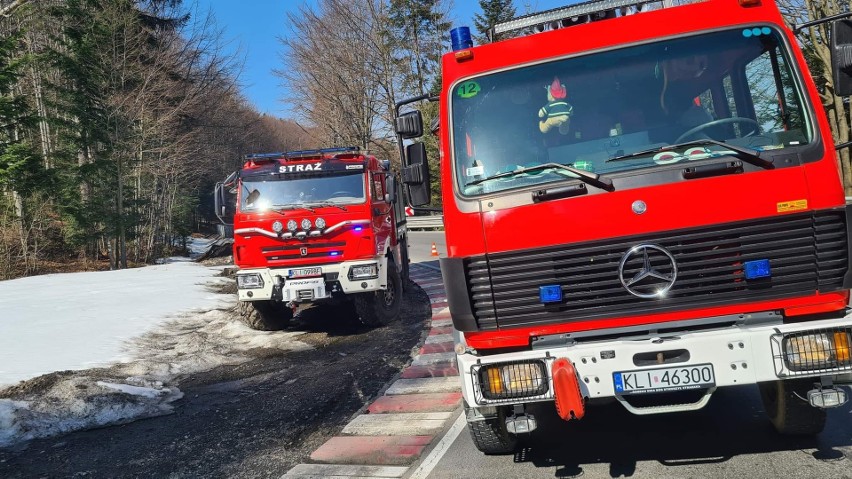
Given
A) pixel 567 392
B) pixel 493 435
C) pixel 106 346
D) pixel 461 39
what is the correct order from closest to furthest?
pixel 567 392, pixel 493 435, pixel 461 39, pixel 106 346

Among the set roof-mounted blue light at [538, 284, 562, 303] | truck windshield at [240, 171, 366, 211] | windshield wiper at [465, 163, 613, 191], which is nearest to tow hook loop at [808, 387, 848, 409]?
roof-mounted blue light at [538, 284, 562, 303]

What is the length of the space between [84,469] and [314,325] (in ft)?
19.9

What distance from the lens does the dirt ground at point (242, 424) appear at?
4.81m

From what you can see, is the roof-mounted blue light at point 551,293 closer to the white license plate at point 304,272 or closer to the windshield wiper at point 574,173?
the windshield wiper at point 574,173

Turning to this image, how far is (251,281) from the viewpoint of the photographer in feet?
30.5

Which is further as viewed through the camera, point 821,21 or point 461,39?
point 461,39

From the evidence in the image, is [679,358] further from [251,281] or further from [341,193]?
[251,281]

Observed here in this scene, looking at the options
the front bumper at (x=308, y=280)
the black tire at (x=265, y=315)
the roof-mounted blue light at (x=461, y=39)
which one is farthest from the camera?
the black tire at (x=265, y=315)

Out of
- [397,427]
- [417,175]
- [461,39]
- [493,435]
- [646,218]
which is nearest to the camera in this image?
[646,218]

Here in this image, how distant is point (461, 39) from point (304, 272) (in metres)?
5.63

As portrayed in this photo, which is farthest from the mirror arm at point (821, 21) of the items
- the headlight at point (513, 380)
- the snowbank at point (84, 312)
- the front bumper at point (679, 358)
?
the snowbank at point (84, 312)

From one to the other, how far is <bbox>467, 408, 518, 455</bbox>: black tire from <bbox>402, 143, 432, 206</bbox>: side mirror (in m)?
1.62

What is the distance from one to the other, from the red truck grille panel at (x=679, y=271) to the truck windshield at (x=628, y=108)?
45 cm

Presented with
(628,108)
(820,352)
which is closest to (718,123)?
(628,108)
